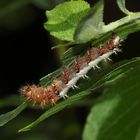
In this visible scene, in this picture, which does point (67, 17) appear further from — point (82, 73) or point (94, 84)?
point (82, 73)

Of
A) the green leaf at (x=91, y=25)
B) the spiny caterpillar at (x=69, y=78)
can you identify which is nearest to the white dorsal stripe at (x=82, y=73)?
the spiny caterpillar at (x=69, y=78)

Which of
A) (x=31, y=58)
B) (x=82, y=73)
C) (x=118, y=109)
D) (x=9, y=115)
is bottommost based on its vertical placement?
(x=118, y=109)

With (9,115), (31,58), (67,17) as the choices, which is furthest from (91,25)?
(31,58)

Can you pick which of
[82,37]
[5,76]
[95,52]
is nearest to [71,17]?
[82,37]

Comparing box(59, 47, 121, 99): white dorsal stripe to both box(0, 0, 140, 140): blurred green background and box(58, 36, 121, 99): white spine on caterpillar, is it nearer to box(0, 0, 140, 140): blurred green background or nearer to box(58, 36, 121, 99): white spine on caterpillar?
box(58, 36, 121, 99): white spine on caterpillar

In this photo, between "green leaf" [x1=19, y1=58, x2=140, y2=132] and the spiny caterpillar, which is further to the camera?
the spiny caterpillar

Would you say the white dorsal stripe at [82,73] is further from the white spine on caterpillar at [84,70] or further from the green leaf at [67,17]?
the green leaf at [67,17]

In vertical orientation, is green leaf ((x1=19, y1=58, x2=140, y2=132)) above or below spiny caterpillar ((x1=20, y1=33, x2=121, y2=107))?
below

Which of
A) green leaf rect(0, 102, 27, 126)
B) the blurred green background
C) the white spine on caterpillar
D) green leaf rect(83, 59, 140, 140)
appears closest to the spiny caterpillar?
the white spine on caterpillar
